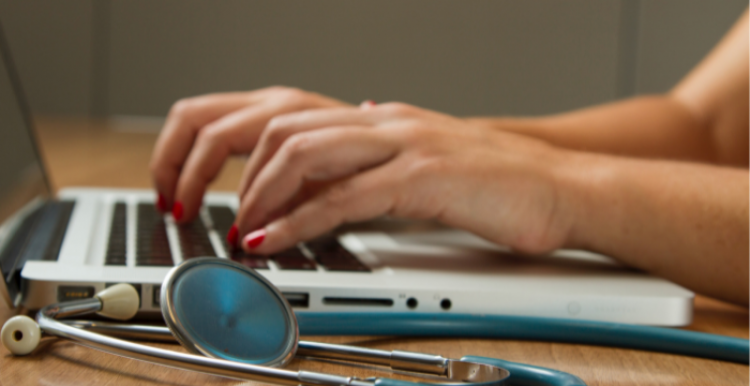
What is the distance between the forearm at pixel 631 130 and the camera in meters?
0.83

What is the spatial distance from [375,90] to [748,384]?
2.92 metres

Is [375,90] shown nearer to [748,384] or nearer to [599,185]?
[599,185]

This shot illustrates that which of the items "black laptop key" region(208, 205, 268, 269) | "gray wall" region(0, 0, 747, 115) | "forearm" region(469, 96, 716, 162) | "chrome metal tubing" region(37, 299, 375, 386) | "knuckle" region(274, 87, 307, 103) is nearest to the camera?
"chrome metal tubing" region(37, 299, 375, 386)

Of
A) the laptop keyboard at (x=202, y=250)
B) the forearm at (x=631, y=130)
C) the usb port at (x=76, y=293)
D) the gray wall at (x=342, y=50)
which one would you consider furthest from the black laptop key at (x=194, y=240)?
the gray wall at (x=342, y=50)

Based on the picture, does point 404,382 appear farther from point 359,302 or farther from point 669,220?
point 669,220

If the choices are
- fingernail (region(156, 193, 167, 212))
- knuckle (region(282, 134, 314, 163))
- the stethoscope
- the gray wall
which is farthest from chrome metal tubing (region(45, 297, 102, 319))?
the gray wall

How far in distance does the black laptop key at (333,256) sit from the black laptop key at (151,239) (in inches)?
4.1

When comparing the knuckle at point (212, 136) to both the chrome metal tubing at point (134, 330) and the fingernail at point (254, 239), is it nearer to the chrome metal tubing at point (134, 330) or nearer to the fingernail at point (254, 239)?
the fingernail at point (254, 239)

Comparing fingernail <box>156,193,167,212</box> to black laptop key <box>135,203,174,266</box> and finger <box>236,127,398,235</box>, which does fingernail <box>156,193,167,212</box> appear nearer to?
black laptop key <box>135,203,174,266</box>

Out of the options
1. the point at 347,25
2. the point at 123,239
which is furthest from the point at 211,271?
the point at 347,25

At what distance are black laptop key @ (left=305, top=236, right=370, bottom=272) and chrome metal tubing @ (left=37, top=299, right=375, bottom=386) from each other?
18 centimetres

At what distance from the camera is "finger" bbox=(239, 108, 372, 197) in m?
0.54

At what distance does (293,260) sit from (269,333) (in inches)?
7.1

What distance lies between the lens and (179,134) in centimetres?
74
